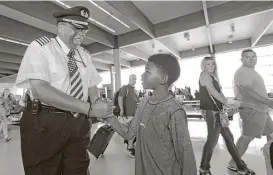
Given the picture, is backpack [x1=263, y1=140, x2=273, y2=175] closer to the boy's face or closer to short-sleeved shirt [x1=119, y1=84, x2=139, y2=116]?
the boy's face

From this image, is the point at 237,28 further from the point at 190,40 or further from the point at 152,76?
the point at 152,76

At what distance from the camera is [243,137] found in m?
2.52

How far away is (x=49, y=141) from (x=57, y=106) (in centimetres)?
23

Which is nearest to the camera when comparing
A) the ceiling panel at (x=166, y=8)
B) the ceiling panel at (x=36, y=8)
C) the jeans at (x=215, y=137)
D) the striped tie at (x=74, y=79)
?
the striped tie at (x=74, y=79)

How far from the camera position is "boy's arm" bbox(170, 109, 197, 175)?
1.06 meters

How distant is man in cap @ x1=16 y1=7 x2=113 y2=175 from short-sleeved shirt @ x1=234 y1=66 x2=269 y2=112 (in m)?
2.03

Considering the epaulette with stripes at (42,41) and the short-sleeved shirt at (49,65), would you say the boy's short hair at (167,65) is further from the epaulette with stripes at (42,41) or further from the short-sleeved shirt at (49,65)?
the epaulette with stripes at (42,41)

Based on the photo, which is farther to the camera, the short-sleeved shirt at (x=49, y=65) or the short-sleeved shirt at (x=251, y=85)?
the short-sleeved shirt at (x=251, y=85)

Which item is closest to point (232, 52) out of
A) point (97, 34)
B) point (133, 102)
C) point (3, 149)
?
point (97, 34)

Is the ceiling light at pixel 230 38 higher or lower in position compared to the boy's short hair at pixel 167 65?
higher

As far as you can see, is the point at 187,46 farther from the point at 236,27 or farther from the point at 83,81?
the point at 83,81

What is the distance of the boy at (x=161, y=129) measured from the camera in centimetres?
109

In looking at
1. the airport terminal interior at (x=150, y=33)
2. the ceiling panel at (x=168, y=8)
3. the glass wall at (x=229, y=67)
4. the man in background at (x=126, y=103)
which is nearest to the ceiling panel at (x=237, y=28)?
the airport terminal interior at (x=150, y=33)

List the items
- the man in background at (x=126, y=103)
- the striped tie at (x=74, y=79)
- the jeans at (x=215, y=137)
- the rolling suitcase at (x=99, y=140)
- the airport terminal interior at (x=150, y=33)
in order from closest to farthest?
the striped tie at (x=74, y=79), the rolling suitcase at (x=99, y=140), the jeans at (x=215, y=137), the airport terminal interior at (x=150, y=33), the man in background at (x=126, y=103)
